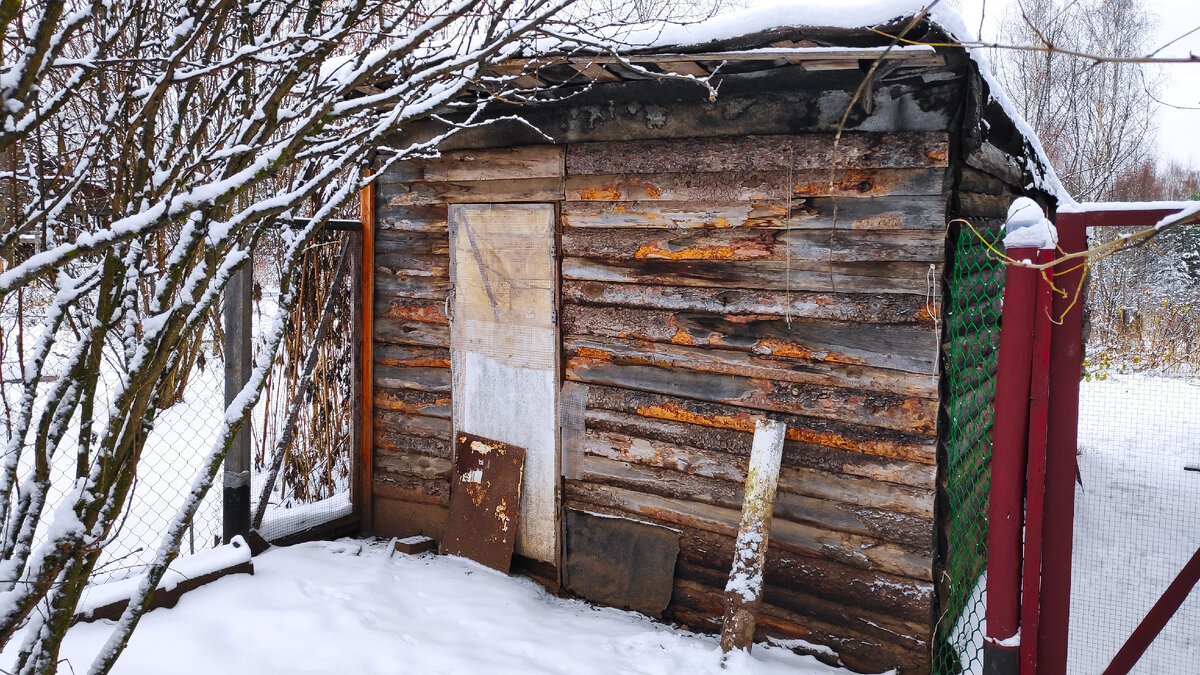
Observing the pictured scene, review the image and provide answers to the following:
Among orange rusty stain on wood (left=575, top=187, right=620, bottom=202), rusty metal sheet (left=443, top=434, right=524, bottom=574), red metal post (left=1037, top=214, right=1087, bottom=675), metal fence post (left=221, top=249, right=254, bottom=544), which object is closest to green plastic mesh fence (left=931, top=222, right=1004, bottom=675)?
red metal post (left=1037, top=214, right=1087, bottom=675)

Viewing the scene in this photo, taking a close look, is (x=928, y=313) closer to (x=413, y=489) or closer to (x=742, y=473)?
(x=742, y=473)

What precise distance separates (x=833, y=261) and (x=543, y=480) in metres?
2.10

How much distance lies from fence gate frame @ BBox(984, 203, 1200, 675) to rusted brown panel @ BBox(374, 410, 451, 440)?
11.5 ft

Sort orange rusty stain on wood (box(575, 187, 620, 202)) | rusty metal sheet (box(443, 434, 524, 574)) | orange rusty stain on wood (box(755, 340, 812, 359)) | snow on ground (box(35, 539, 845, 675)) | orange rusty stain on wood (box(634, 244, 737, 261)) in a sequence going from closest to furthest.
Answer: snow on ground (box(35, 539, 845, 675)) → orange rusty stain on wood (box(755, 340, 812, 359)) → orange rusty stain on wood (box(634, 244, 737, 261)) → orange rusty stain on wood (box(575, 187, 620, 202)) → rusty metal sheet (box(443, 434, 524, 574))

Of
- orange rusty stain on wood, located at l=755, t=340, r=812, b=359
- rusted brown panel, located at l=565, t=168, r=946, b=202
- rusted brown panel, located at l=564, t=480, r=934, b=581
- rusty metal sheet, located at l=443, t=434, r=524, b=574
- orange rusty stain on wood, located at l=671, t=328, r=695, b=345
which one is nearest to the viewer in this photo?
rusted brown panel, located at l=565, t=168, r=946, b=202

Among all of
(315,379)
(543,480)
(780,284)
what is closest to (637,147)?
(780,284)

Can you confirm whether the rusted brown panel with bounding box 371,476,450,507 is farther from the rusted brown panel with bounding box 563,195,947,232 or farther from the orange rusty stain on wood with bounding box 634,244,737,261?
the orange rusty stain on wood with bounding box 634,244,737,261

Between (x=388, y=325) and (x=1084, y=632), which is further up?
(x=388, y=325)

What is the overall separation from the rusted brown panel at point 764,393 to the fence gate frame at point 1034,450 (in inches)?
46.2

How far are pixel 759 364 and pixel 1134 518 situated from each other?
13.2 ft

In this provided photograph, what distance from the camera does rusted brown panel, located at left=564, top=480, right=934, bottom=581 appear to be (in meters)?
3.53

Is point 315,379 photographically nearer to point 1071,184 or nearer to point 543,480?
point 543,480

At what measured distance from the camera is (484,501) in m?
4.71

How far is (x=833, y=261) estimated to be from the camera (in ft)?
11.9
